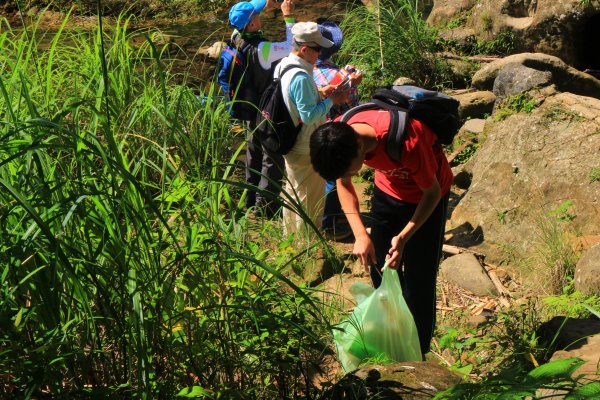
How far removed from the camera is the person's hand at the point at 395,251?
3.95 metres

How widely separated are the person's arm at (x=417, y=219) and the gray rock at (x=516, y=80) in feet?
13.1

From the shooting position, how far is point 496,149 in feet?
21.6

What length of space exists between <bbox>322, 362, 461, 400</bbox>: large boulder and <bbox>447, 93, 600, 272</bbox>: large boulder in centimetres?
282

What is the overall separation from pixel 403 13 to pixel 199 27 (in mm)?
4264

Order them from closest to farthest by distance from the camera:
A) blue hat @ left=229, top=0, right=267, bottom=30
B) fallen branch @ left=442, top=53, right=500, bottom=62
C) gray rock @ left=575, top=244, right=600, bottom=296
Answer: gray rock @ left=575, top=244, right=600, bottom=296 → blue hat @ left=229, top=0, right=267, bottom=30 → fallen branch @ left=442, top=53, right=500, bottom=62

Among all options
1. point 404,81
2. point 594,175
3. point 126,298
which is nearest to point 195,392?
point 126,298

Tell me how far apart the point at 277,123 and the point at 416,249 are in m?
1.65

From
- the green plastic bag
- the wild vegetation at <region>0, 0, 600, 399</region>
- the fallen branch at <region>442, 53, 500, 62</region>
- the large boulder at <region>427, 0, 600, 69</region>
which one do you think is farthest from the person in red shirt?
the large boulder at <region>427, 0, 600, 69</region>

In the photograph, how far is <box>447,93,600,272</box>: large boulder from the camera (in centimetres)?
593

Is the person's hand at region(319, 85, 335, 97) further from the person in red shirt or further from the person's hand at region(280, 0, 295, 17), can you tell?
the person in red shirt

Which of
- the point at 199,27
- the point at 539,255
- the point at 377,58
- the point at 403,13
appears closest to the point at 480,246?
the point at 539,255

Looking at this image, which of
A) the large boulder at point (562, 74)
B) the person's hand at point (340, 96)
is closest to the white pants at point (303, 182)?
the person's hand at point (340, 96)

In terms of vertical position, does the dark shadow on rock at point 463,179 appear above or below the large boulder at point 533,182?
below

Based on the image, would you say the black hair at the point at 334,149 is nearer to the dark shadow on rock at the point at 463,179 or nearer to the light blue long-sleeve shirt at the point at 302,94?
the light blue long-sleeve shirt at the point at 302,94
